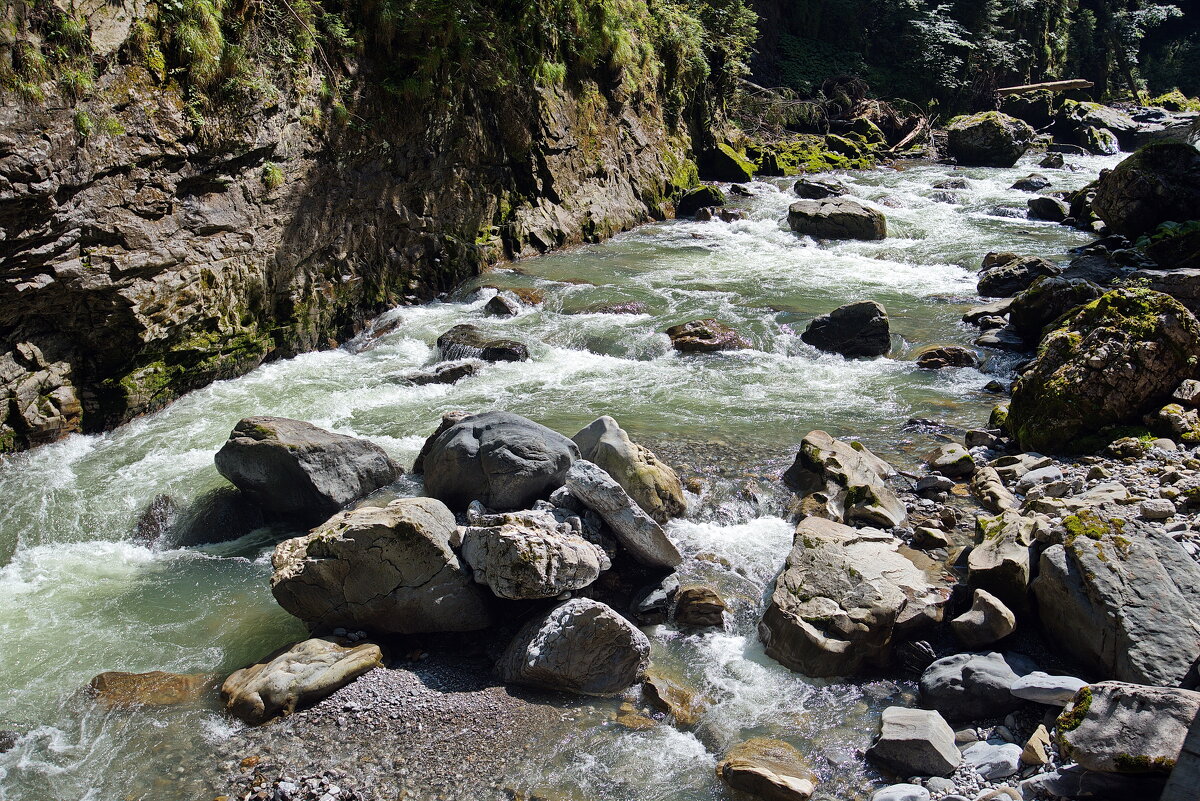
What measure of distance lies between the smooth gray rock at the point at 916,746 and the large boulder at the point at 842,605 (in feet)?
2.07

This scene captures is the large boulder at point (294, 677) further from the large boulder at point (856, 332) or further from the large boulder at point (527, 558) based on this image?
the large boulder at point (856, 332)

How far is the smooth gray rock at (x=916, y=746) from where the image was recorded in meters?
3.97

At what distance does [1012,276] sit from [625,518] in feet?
33.6

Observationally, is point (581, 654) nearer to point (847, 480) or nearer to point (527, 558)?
point (527, 558)

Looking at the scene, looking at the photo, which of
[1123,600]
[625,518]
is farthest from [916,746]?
[625,518]

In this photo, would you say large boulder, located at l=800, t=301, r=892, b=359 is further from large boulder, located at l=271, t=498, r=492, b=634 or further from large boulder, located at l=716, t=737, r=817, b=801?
large boulder, located at l=716, t=737, r=817, b=801

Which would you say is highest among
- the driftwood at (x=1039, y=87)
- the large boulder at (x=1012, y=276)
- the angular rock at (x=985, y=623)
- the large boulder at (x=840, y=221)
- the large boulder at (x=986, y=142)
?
the driftwood at (x=1039, y=87)

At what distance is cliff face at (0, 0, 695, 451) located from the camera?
7.70 meters

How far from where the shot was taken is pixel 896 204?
20141 mm

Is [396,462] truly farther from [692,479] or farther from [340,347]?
[340,347]

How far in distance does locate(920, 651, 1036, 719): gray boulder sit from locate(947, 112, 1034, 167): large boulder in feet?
86.8

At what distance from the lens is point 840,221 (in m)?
17.0

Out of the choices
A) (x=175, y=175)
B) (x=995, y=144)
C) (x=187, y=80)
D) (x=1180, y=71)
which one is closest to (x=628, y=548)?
(x=175, y=175)

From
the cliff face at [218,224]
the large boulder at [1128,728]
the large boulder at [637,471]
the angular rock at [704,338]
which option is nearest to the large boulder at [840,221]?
the cliff face at [218,224]
